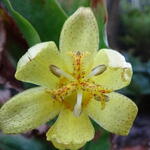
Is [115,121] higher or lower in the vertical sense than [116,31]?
higher

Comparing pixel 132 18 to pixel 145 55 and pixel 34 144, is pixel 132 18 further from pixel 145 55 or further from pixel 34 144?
pixel 34 144

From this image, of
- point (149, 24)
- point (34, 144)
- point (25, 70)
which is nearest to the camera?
point (25, 70)

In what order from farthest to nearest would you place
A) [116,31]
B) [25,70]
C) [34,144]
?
[116,31], [34,144], [25,70]

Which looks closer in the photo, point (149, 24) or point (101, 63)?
point (101, 63)

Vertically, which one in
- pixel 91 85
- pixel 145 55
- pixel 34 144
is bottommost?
pixel 145 55

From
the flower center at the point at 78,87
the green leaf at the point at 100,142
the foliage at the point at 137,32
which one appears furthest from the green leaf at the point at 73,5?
the foliage at the point at 137,32

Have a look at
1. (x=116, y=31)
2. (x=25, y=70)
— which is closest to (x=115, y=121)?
(x=25, y=70)
